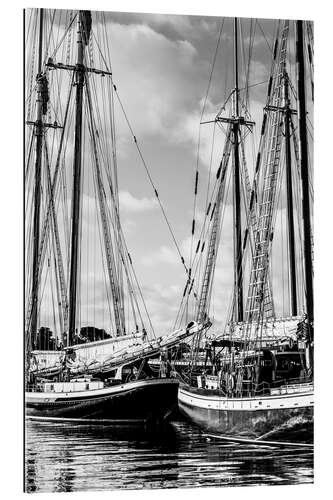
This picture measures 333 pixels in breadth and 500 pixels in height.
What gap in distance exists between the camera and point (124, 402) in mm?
7426

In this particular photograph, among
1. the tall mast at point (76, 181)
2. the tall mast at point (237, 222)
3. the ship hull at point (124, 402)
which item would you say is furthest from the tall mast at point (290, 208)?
the tall mast at point (76, 181)

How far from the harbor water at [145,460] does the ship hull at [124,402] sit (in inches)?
3.7

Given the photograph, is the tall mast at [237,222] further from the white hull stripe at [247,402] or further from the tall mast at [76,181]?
the tall mast at [76,181]

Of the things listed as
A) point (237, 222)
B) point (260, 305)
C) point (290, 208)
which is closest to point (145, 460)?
point (260, 305)

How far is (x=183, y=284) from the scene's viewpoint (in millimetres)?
7426

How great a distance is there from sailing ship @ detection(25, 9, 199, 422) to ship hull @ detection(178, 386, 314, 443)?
16cm

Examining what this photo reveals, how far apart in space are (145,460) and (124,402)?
470 mm

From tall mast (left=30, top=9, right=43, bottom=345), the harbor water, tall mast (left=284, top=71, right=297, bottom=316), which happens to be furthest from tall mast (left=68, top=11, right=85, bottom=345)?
tall mast (left=284, top=71, right=297, bottom=316)

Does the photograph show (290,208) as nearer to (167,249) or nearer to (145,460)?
(167,249)

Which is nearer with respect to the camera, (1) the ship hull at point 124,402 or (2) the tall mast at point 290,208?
(1) the ship hull at point 124,402

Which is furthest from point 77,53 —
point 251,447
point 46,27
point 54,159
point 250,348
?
point 251,447

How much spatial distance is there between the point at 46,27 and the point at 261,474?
3.68 metres

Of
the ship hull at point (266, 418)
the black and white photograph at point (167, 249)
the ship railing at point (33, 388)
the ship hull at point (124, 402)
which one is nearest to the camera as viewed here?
the ship railing at point (33, 388)

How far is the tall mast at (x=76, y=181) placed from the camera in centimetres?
717
